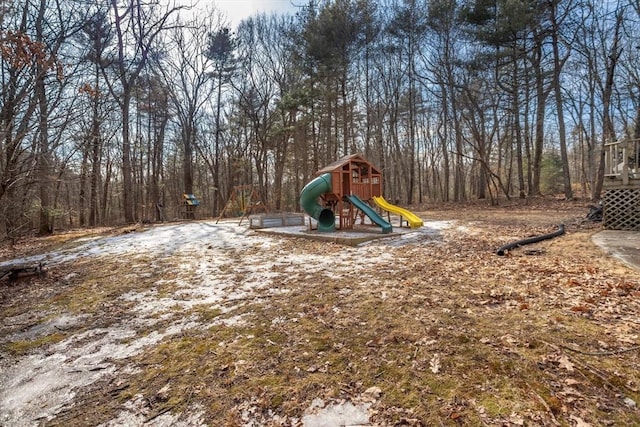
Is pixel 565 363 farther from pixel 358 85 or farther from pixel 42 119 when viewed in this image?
pixel 358 85

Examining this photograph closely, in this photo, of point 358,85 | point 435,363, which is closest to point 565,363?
point 435,363

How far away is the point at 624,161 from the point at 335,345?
852 centimetres

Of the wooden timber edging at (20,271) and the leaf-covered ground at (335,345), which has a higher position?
the wooden timber edging at (20,271)

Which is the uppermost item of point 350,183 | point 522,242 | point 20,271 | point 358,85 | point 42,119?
point 358,85

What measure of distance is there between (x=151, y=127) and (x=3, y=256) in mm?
17627

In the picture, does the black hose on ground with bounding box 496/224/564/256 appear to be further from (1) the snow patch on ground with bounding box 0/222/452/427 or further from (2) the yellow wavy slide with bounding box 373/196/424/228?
(2) the yellow wavy slide with bounding box 373/196/424/228

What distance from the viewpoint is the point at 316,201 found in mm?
9328

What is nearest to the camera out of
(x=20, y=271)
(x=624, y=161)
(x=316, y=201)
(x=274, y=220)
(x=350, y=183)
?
(x=20, y=271)

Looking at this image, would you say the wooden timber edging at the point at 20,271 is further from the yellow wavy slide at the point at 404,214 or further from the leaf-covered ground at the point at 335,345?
the yellow wavy slide at the point at 404,214

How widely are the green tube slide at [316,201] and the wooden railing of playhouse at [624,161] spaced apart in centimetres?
699

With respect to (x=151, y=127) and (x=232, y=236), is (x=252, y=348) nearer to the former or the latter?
(x=232, y=236)

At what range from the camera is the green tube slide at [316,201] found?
911 cm

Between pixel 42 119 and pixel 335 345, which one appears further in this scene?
pixel 42 119

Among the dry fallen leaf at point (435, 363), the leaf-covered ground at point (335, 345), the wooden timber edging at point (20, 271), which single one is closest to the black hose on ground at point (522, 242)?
the leaf-covered ground at point (335, 345)
